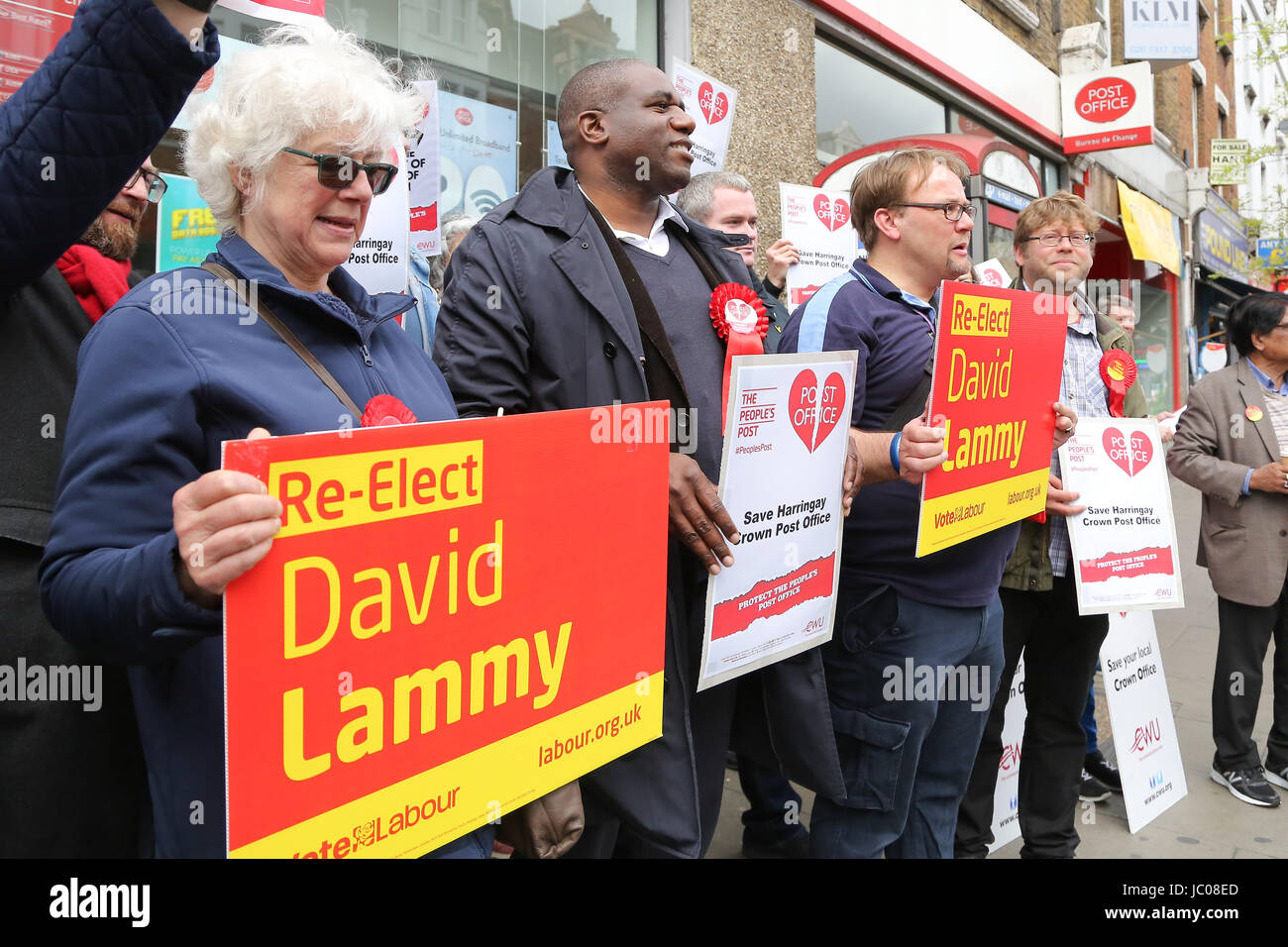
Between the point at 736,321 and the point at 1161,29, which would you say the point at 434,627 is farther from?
the point at 1161,29

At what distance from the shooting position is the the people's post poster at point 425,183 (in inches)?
128

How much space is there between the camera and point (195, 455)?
120cm

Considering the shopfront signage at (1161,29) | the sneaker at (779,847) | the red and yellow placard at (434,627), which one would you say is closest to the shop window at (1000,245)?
the sneaker at (779,847)

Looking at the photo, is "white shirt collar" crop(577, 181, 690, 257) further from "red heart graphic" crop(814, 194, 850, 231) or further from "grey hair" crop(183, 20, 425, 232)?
"red heart graphic" crop(814, 194, 850, 231)

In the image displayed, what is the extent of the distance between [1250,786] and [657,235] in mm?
3592

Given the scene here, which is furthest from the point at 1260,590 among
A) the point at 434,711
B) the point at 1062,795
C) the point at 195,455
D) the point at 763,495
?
the point at 195,455

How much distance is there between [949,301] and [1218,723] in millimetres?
3010

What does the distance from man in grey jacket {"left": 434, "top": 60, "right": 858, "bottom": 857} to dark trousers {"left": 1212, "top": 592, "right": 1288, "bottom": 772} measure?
3066 millimetres

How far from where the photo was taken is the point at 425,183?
130 inches

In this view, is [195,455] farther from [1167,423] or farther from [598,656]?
[1167,423]

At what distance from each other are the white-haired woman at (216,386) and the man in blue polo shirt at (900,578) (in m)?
1.11

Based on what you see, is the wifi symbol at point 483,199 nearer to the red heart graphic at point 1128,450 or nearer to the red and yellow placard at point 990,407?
the red and yellow placard at point 990,407

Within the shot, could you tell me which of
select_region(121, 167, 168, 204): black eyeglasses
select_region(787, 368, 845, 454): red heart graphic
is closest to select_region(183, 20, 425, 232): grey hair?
select_region(121, 167, 168, 204): black eyeglasses

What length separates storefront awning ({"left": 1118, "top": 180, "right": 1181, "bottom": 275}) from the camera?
578 inches
